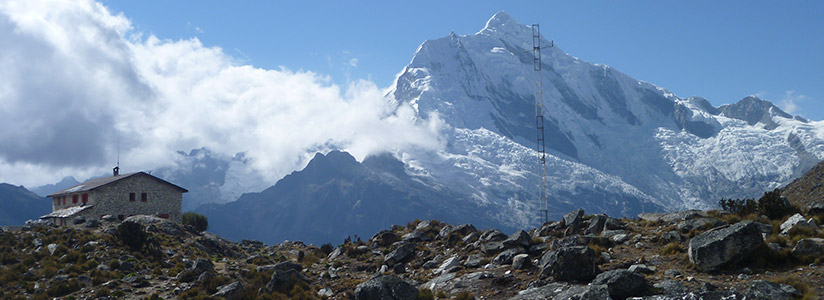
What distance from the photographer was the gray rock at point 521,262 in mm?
27000

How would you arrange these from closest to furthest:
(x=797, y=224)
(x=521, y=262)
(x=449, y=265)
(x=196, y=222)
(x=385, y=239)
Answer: (x=797, y=224) → (x=521, y=262) → (x=449, y=265) → (x=385, y=239) → (x=196, y=222)

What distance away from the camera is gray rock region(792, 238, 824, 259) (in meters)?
21.3

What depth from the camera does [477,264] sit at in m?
29.8

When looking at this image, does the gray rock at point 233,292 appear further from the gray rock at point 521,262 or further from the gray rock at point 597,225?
the gray rock at point 597,225

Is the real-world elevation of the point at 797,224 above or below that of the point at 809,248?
above

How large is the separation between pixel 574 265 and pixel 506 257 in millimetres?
5773

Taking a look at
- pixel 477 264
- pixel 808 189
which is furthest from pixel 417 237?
pixel 808 189

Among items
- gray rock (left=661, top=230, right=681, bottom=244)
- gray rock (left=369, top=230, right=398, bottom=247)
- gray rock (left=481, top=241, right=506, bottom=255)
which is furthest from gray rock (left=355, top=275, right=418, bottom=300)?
gray rock (left=369, top=230, right=398, bottom=247)

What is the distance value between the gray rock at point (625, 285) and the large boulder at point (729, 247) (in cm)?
301

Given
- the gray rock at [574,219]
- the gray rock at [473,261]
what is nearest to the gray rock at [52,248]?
the gray rock at [473,261]

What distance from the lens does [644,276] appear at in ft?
71.1

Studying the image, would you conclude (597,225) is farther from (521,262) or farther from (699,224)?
(521,262)

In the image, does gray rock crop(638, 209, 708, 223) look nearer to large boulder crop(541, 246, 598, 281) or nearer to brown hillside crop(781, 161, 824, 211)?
large boulder crop(541, 246, 598, 281)

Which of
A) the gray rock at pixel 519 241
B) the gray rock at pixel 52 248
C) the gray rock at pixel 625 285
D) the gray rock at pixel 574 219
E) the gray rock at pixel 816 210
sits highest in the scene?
the gray rock at pixel 52 248
